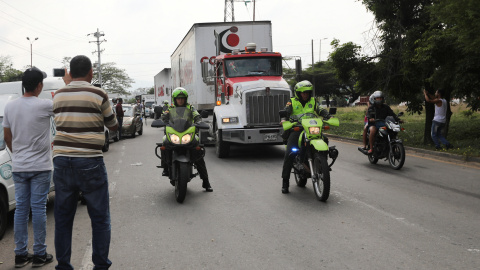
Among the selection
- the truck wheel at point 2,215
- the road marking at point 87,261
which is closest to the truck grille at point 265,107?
the truck wheel at point 2,215

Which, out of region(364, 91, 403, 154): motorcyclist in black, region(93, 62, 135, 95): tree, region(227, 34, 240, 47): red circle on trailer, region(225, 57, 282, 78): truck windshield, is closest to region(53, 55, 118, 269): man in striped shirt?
region(364, 91, 403, 154): motorcyclist in black

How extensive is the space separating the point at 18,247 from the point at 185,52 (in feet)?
53.4

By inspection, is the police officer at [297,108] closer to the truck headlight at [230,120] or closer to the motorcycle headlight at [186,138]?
the motorcycle headlight at [186,138]

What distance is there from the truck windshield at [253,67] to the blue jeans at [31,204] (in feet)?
32.0

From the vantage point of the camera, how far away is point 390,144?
11023mm

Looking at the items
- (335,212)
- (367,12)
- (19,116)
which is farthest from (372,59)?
(19,116)

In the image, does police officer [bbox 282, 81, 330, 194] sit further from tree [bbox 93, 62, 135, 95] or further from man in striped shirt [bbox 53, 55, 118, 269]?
tree [bbox 93, 62, 135, 95]

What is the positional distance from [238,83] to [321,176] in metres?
6.33

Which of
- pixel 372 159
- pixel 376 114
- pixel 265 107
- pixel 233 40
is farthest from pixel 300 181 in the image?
pixel 233 40

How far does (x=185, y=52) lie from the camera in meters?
20.5

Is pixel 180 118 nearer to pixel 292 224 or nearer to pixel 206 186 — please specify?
pixel 206 186

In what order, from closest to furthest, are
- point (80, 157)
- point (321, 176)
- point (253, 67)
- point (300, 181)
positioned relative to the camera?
point (80, 157) < point (321, 176) < point (300, 181) < point (253, 67)

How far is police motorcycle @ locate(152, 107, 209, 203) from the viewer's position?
7762mm

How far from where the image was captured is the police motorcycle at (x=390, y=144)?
1075 cm
